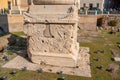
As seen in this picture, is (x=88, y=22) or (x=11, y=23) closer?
(x=11, y=23)

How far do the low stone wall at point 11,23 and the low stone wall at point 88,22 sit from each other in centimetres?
734

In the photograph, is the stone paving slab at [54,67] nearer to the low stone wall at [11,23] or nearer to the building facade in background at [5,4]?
the low stone wall at [11,23]

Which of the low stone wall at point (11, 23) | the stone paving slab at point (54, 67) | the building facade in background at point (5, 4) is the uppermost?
the building facade in background at point (5, 4)

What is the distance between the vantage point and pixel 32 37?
8430 millimetres

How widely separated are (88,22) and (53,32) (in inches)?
526

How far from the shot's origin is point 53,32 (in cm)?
815

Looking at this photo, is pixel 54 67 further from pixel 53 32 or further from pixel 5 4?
pixel 5 4

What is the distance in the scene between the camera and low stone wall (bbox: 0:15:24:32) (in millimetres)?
20594

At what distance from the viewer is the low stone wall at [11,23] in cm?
2059

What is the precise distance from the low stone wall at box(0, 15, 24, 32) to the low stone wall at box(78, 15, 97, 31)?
734cm

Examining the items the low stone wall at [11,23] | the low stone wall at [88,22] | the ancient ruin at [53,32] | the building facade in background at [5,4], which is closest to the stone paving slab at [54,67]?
the ancient ruin at [53,32]

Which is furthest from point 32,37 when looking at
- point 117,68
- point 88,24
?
point 88,24

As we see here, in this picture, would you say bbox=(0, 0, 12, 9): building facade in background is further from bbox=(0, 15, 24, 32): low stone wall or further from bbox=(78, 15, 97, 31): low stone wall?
bbox=(78, 15, 97, 31): low stone wall

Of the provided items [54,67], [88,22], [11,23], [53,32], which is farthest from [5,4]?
[54,67]
